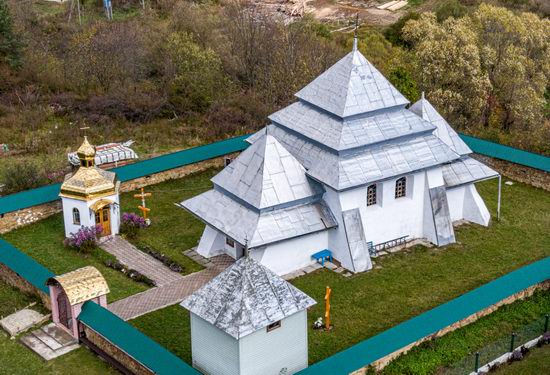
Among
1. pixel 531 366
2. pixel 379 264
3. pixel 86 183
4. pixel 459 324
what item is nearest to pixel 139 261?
pixel 86 183

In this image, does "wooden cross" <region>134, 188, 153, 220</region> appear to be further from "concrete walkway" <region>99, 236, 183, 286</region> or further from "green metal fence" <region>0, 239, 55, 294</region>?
"green metal fence" <region>0, 239, 55, 294</region>

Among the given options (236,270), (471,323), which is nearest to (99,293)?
(236,270)

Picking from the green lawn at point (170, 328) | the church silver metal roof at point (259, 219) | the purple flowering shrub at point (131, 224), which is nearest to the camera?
the green lawn at point (170, 328)

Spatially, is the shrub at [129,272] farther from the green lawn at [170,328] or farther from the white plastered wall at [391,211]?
the white plastered wall at [391,211]

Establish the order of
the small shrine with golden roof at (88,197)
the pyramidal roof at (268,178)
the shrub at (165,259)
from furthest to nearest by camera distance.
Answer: the small shrine with golden roof at (88,197) < the shrub at (165,259) < the pyramidal roof at (268,178)

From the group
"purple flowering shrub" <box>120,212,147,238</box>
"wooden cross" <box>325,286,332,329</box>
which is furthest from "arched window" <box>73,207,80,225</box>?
"wooden cross" <box>325,286,332,329</box>

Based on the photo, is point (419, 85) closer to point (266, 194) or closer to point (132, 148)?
point (132, 148)

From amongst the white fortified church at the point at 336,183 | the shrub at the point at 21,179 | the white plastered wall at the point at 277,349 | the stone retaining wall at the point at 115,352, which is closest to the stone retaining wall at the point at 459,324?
the white plastered wall at the point at 277,349
